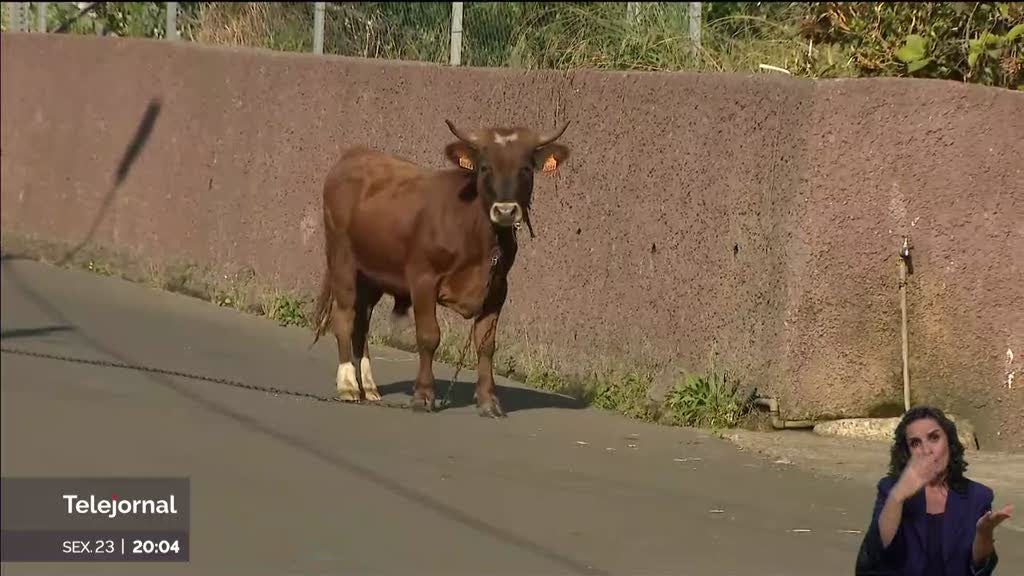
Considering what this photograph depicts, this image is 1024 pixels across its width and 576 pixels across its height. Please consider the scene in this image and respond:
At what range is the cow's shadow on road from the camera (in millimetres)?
12742

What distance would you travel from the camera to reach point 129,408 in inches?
475

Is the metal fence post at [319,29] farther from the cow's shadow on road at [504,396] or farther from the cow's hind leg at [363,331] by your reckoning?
the cow's hind leg at [363,331]

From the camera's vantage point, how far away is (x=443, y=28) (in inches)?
674

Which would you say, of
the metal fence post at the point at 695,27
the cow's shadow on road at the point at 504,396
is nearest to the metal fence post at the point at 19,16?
the metal fence post at the point at 695,27

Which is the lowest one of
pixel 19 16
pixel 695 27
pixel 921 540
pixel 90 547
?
pixel 90 547

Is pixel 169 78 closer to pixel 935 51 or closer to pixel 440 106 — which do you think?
pixel 440 106

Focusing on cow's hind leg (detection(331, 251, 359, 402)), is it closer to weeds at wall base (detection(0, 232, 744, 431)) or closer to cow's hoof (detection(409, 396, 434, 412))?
cow's hoof (detection(409, 396, 434, 412))

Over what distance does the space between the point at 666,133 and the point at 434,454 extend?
3.00 m

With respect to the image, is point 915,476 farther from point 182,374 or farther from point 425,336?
point 182,374

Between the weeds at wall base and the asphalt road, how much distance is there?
0.88ft

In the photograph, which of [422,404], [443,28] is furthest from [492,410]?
[443,28]

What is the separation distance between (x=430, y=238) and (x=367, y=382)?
1.29 m

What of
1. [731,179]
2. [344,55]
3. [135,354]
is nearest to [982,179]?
[731,179]

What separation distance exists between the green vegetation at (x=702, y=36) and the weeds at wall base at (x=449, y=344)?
2.19 m
